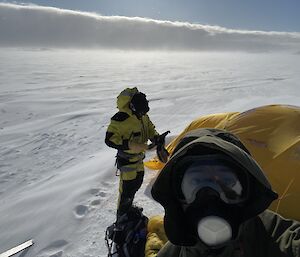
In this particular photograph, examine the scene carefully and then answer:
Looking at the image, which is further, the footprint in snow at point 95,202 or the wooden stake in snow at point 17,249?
the footprint in snow at point 95,202

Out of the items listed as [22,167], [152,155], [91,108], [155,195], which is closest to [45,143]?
[22,167]

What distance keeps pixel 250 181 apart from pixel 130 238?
226 cm

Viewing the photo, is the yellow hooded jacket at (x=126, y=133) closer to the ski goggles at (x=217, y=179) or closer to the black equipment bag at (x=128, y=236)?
the black equipment bag at (x=128, y=236)

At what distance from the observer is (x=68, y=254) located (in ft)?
11.3

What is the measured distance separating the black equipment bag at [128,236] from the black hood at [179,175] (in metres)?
2.04

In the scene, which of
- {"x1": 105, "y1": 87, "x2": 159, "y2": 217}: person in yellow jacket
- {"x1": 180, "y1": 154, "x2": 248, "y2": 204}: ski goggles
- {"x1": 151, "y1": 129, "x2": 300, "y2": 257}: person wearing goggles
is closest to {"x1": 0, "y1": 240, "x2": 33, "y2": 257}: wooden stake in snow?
{"x1": 105, "y1": 87, "x2": 159, "y2": 217}: person in yellow jacket

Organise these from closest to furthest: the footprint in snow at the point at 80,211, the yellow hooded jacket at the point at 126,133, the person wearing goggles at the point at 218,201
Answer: the person wearing goggles at the point at 218,201 → the yellow hooded jacket at the point at 126,133 → the footprint in snow at the point at 80,211

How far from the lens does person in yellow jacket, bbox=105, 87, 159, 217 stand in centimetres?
358

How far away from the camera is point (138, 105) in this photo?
3.62 meters

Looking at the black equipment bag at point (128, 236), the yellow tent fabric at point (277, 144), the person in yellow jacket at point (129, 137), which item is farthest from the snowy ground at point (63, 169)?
the yellow tent fabric at point (277, 144)

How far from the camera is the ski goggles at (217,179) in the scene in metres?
1.20

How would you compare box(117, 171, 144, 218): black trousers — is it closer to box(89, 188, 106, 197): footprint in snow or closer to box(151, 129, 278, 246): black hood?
box(89, 188, 106, 197): footprint in snow

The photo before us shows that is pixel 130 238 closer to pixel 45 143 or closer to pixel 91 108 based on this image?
pixel 45 143

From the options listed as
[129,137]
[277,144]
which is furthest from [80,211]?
[277,144]
